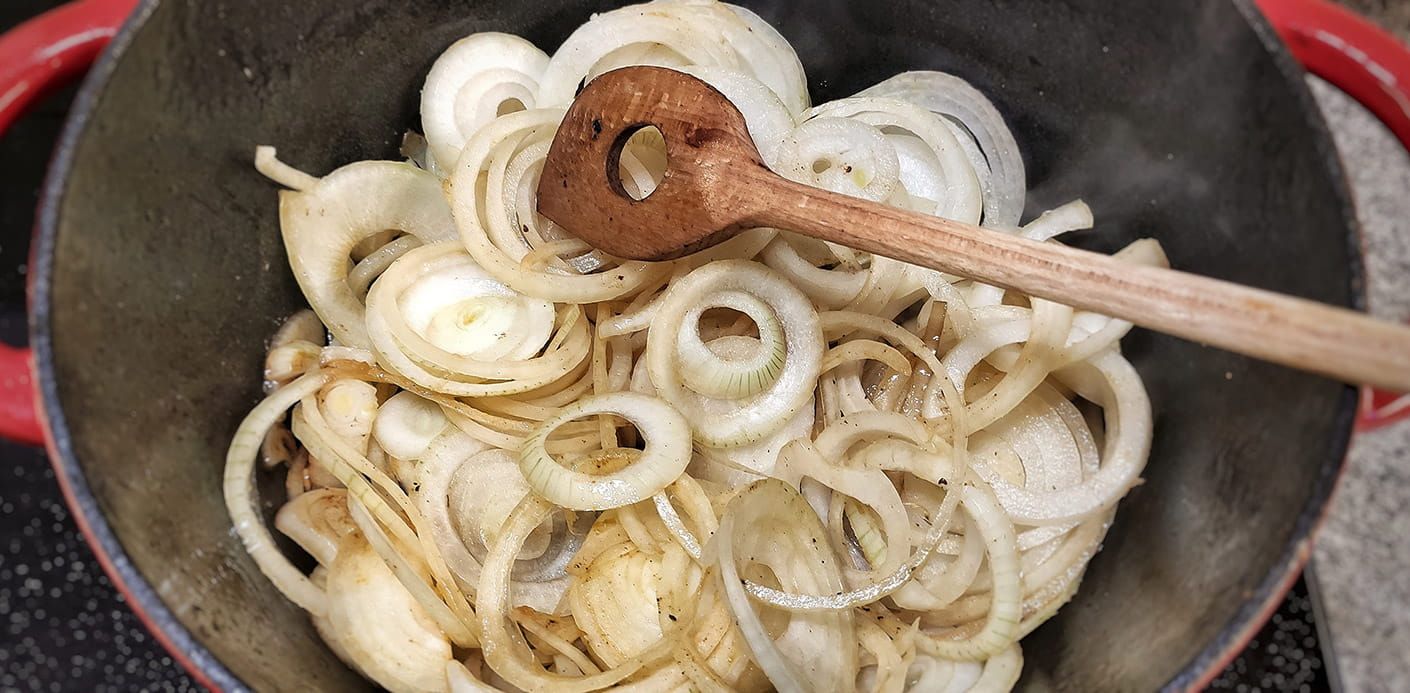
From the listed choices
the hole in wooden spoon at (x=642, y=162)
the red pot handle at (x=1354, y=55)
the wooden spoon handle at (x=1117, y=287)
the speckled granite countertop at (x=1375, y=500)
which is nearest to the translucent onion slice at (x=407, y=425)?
the hole in wooden spoon at (x=642, y=162)

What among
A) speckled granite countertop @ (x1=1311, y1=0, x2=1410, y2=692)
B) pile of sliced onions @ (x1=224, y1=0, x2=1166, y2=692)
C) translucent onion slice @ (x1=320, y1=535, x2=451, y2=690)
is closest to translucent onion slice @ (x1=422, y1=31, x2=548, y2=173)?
pile of sliced onions @ (x1=224, y1=0, x2=1166, y2=692)

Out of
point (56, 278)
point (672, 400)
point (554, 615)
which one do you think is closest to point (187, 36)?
point (56, 278)

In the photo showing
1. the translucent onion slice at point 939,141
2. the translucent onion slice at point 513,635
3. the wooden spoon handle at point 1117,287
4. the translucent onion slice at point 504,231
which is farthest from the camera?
the translucent onion slice at point 939,141

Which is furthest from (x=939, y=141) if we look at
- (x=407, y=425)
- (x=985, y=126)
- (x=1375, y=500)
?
(x=1375, y=500)

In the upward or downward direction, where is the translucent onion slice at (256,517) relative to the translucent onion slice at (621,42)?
downward

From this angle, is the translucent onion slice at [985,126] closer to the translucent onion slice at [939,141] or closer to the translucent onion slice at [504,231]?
the translucent onion slice at [939,141]

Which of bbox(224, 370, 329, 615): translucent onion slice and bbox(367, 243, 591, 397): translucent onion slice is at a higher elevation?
bbox(367, 243, 591, 397): translucent onion slice

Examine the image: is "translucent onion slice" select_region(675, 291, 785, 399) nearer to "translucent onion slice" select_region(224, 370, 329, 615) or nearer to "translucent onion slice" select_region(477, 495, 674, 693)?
"translucent onion slice" select_region(477, 495, 674, 693)
